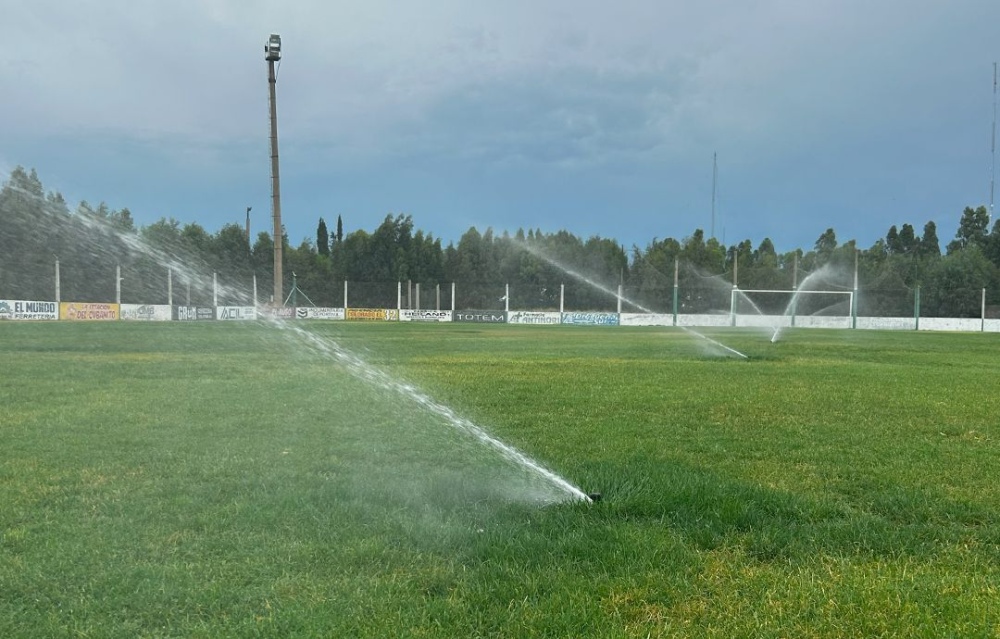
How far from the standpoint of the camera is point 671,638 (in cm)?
302

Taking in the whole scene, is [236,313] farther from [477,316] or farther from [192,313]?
[477,316]

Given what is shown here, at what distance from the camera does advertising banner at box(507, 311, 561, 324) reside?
6112 cm

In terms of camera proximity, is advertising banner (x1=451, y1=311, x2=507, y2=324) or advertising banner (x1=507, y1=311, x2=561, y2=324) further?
advertising banner (x1=451, y1=311, x2=507, y2=324)

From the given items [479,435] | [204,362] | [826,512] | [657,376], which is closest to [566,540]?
[826,512]

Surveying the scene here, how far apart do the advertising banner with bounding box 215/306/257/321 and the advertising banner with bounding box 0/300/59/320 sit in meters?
10.0

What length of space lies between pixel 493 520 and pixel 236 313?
5036cm

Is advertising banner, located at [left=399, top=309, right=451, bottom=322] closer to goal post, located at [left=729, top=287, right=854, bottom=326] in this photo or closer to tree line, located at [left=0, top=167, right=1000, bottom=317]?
tree line, located at [left=0, top=167, right=1000, bottom=317]

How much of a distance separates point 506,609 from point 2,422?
700 centimetres

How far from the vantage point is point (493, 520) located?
454 cm

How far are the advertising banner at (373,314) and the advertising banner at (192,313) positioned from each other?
A: 11504mm

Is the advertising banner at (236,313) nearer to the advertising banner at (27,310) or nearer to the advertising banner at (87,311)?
the advertising banner at (87,311)

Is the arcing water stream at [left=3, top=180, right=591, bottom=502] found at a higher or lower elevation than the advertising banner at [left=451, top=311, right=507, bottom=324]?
lower

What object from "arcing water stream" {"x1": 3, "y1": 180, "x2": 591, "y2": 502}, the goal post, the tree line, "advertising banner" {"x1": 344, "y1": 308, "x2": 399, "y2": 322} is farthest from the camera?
"advertising banner" {"x1": 344, "y1": 308, "x2": 399, "y2": 322}

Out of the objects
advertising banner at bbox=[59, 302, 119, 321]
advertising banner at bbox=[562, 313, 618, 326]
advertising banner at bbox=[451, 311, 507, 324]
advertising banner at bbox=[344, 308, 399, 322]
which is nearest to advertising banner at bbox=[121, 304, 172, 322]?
advertising banner at bbox=[59, 302, 119, 321]
